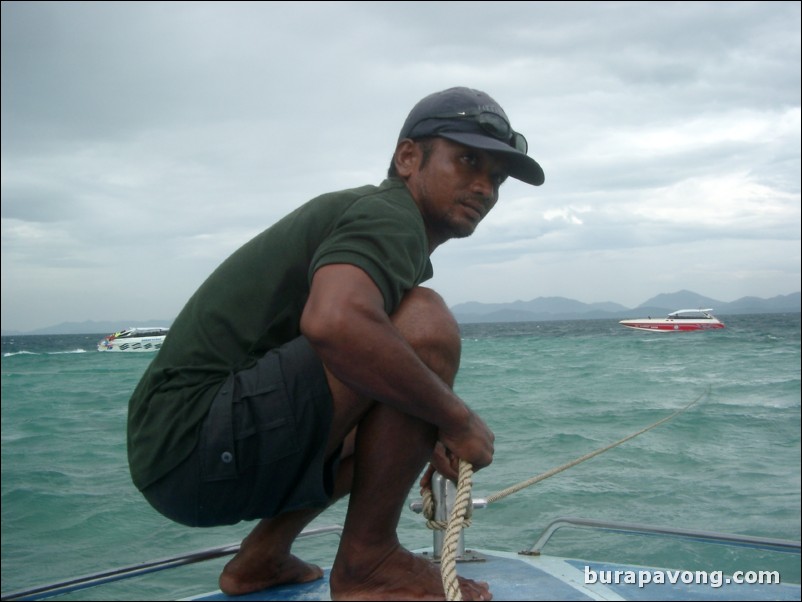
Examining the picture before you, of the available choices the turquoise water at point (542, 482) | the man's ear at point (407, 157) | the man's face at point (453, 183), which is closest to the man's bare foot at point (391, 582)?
the man's face at point (453, 183)

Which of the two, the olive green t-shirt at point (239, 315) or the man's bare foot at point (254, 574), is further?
the man's bare foot at point (254, 574)

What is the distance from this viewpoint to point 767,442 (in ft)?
30.9

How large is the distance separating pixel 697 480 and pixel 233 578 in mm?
6595

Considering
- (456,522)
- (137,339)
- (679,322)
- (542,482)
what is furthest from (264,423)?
(679,322)

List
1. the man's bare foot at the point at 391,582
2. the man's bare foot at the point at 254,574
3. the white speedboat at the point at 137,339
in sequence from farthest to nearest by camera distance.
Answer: the white speedboat at the point at 137,339
the man's bare foot at the point at 254,574
the man's bare foot at the point at 391,582

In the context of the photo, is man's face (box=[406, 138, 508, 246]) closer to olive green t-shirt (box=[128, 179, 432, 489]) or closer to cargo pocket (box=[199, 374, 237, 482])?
olive green t-shirt (box=[128, 179, 432, 489])

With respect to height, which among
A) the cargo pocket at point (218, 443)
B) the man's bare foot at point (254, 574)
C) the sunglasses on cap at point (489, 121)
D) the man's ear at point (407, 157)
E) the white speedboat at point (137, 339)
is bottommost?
the man's bare foot at point (254, 574)

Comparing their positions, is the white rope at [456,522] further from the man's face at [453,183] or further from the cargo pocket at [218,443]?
the man's face at [453,183]

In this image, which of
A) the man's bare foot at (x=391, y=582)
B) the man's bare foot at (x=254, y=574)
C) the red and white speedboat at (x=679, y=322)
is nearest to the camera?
the man's bare foot at (x=391, y=582)

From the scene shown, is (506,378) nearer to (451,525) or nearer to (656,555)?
(656,555)

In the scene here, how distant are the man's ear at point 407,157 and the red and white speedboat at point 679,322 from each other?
3078 cm

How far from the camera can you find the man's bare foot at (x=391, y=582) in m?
1.57

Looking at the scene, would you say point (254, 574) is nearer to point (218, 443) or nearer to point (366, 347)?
point (218, 443)

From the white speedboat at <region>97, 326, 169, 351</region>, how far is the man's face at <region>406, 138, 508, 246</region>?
0.96 metres
